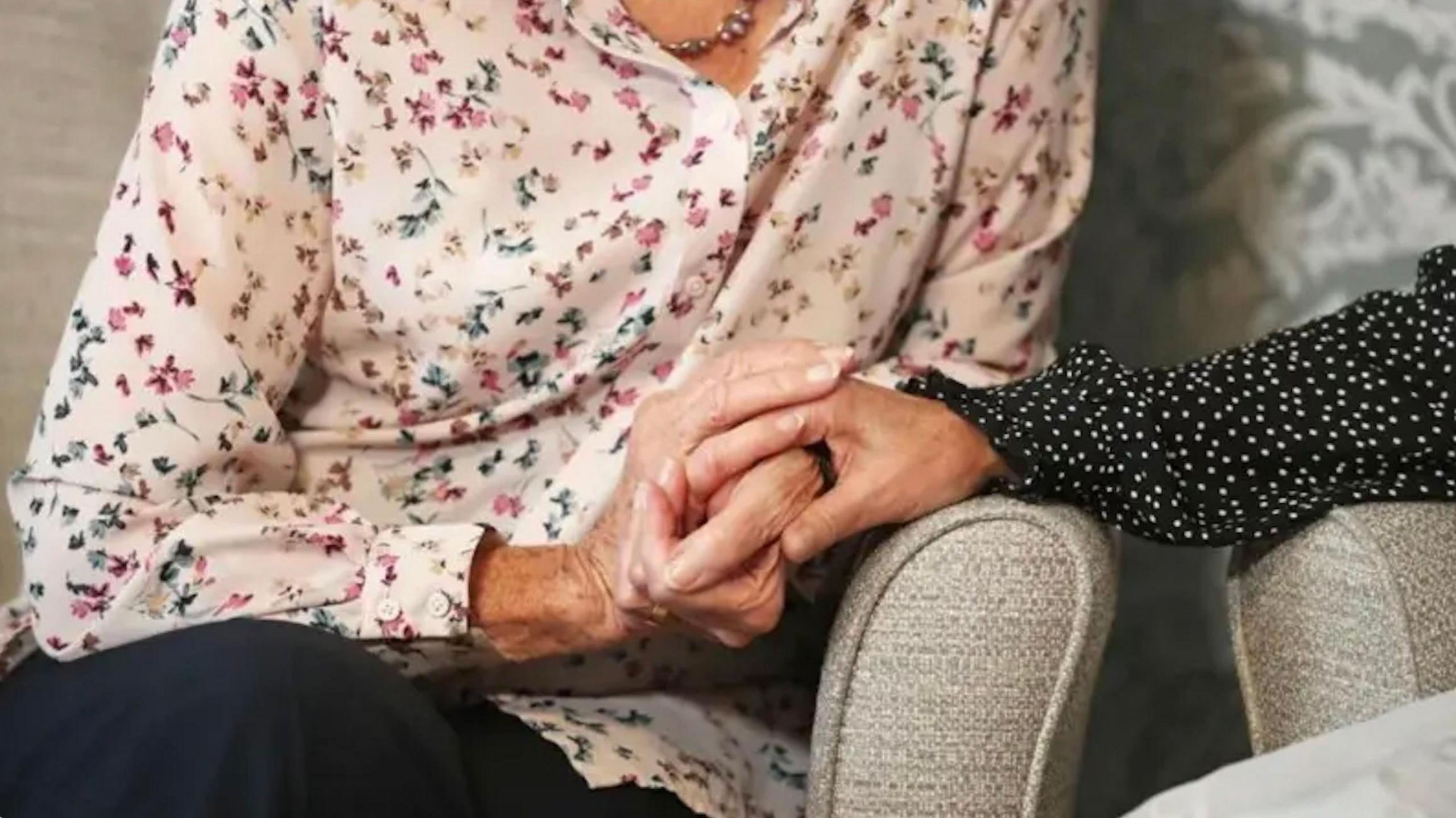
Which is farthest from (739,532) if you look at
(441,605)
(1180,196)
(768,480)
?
(1180,196)

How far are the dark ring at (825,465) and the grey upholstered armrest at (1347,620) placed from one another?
23 cm

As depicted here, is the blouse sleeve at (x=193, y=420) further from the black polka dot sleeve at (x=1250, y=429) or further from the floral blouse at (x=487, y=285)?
the black polka dot sleeve at (x=1250, y=429)

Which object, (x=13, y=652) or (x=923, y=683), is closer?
(x=923, y=683)

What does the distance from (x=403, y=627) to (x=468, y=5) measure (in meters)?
0.38

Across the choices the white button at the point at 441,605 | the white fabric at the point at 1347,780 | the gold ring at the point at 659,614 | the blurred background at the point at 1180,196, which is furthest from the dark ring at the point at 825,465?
the blurred background at the point at 1180,196

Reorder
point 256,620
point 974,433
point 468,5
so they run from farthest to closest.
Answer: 1. point 468,5
2. point 974,433
3. point 256,620

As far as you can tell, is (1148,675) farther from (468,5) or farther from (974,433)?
(468,5)

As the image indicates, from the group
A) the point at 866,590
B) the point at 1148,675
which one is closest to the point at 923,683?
the point at 866,590

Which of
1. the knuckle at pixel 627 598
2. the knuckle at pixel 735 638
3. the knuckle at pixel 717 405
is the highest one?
the knuckle at pixel 717 405

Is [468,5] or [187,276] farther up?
[468,5]

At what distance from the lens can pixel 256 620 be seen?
0.92 meters

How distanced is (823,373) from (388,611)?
280 mm

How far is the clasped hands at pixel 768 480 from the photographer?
0.98 meters

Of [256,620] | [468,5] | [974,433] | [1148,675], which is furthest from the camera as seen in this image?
[1148,675]
